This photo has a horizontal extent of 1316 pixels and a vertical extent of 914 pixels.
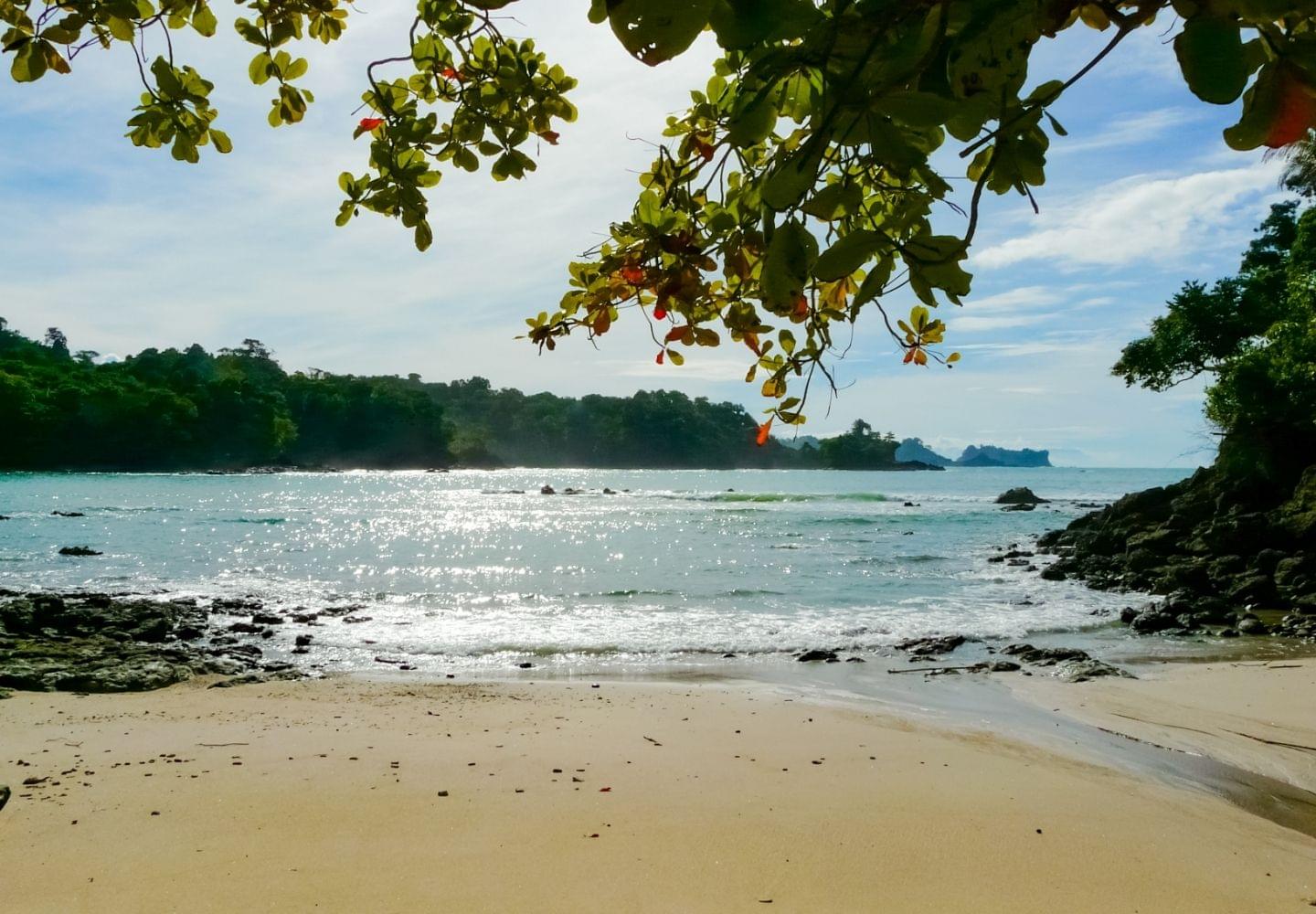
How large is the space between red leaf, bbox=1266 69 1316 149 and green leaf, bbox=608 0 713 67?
760 mm

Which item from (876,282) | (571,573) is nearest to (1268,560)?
(571,573)

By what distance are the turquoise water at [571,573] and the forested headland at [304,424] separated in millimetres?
11905

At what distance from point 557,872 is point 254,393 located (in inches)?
3794

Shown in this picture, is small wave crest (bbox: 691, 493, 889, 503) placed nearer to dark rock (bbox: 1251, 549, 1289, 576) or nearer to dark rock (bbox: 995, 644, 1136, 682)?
dark rock (bbox: 1251, 549, 1289, 576)

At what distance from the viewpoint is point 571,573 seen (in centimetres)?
1803

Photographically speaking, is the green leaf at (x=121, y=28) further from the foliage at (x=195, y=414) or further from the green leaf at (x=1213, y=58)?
the foliage at (x=195, y=414)

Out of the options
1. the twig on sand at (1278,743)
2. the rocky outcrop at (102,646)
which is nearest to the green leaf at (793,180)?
the twig on sand at (1278,743)

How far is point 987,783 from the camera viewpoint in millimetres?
4348

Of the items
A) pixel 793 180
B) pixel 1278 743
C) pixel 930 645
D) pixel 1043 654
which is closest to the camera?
pixel 793 180

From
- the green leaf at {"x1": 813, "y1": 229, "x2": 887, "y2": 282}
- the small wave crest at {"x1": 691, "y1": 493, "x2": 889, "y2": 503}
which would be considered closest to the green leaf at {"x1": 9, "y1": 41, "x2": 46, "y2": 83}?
the green leaf at {"x1": 813, "y1": 229, "x2": 887, "y2": 282}

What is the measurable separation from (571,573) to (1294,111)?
57.2ft

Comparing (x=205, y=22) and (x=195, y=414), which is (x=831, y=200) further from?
(x=195, y=414)

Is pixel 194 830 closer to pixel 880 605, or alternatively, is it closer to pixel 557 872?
pixel 557 872

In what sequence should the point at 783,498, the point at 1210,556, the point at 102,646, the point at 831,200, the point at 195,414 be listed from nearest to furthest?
1. the point at 831,200
2. the point at 102,646
3. the point at 1210,556
4. the point at 783,498
5. the point at 195,414
